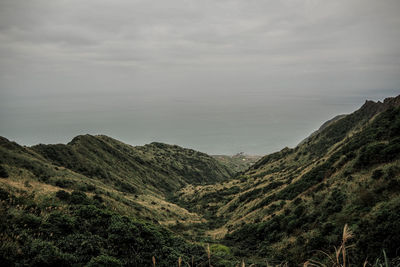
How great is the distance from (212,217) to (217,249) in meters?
23.8

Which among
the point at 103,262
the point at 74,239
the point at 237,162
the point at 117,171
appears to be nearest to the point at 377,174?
the point at 103,262

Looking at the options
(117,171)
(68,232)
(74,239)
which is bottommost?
(74,239)

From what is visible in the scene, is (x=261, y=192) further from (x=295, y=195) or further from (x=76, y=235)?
(x=76, y=235)

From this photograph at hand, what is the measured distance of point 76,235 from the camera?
39.0ft

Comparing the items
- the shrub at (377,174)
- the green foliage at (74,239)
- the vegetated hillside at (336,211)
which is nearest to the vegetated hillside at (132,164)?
the vegetated hillside at (336,211)

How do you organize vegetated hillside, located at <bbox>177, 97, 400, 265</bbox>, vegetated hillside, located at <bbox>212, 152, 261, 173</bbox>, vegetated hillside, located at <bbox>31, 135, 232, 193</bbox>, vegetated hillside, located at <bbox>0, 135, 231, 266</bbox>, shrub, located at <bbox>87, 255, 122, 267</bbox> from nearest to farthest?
vegetated hillside, located at <bbox>0, 135, 231, 266</bbox> → shrub, located at <bbox>87, 255, 122, 267</bbox> → vegetated hillside, located at <bbox>177, 97, 400, 265</bbox> → vegetated hillside, located at <bbox>31, 135, 232, 193</bbox> → vegetated hillside, located at <bbox>212, 152, 261, 173</bbox>

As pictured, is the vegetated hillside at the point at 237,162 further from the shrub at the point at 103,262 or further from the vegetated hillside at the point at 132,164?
the shrub at the point at 103,262

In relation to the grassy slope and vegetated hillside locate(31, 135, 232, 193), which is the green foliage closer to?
the grassy slope

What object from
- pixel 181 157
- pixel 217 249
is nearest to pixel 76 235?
pixel 217 249

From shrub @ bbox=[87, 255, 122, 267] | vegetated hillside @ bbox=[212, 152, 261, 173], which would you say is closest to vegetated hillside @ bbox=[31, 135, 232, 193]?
vegetated hillside @ bbox=[212, 152, 261, 173]

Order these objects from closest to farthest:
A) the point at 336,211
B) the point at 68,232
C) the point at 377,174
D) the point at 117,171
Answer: the point at 68,232 < the point at 377,174 < the point at 336,211 < the point at 117,171

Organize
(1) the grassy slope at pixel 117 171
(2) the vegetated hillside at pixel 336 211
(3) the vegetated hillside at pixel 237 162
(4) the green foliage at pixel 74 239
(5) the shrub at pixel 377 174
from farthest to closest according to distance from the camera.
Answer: (3) the vegetated hillside at pixel 237 162 → (1) the grassy slope at pixel 117 171 → (5) the shrub at pixel 377 174 → (2) the vegetated hillside at pixel 336 211 → (4) the green foliage at pixel 74 239

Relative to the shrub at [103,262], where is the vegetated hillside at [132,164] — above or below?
above

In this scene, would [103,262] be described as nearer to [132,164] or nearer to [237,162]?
[132,164]
